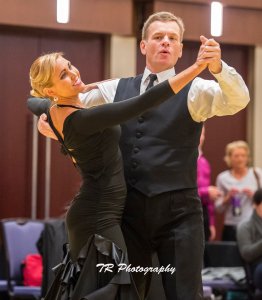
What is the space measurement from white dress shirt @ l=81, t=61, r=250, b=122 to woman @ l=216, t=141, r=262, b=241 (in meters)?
3.83

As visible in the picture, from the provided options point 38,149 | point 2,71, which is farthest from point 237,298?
point 2,71

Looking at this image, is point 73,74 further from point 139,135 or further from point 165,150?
point 165,150

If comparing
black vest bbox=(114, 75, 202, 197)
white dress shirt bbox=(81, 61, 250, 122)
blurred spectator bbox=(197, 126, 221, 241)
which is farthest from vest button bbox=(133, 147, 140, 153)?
blurred spectator bbox=(197, 126, 221, 241)

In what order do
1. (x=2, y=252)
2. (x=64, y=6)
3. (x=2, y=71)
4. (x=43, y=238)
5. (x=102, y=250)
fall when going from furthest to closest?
(x=2, y=71) → (x=64, y=6) → (x=2, y=252) → (x=43, y=238) → (x=102, y=250)

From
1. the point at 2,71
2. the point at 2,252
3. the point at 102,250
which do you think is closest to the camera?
the point at 102,250

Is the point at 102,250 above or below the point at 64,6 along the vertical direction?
below

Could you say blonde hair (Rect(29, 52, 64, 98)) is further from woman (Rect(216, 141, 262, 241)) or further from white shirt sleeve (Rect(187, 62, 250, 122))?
woman (Rect(216, 141, 262, 241))

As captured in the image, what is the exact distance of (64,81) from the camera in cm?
351

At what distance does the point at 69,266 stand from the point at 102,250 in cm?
22

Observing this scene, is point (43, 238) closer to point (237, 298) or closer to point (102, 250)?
point (237, 298)

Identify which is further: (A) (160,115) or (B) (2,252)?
(B) (2,252)

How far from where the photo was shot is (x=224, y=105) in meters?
3.44

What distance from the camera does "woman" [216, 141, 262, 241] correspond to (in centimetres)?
738

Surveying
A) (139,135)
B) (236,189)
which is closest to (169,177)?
(139,135)
